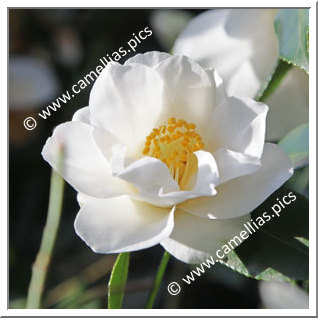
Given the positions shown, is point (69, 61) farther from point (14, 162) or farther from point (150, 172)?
point (150, 172)

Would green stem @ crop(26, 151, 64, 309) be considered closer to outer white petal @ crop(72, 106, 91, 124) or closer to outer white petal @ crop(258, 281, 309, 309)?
outer white petal @ crop(72, 106, 91, 124)

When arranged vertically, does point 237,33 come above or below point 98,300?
above

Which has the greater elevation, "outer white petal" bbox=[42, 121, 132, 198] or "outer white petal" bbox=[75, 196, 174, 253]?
"outer white petal" bbox=[42, 121, 132, 198]

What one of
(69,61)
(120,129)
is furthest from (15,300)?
(69,61)

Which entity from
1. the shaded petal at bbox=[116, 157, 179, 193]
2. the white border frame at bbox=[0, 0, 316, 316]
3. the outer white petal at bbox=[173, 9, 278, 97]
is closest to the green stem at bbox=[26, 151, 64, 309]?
the white border frame at bbox=[0, 0, 316, 316]
